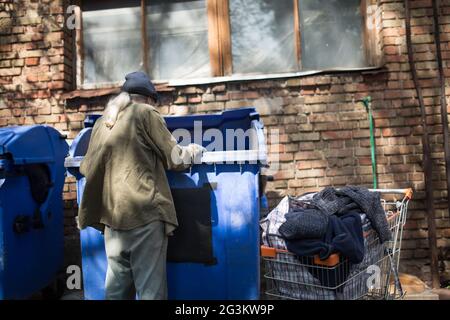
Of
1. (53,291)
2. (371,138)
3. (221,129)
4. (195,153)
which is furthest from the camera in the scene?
(371,138)

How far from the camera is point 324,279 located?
7.45 ft

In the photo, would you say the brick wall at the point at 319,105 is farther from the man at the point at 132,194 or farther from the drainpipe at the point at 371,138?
the man at the point at 132,194

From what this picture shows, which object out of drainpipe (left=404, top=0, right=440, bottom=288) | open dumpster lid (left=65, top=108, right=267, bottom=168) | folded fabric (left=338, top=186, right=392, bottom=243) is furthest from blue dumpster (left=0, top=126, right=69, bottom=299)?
drainpipe (left=404, top=0, right=440, bottom=288)

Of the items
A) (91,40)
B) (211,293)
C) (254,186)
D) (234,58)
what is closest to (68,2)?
(91,40)

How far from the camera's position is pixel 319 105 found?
3971 mm

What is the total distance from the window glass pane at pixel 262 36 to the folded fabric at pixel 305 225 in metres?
2.33

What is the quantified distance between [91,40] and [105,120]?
2.53m

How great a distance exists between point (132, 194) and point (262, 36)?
2734 millimetres

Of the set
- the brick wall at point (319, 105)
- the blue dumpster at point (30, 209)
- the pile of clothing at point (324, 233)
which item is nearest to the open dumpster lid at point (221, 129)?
the pile of clothing at point (324, 233)

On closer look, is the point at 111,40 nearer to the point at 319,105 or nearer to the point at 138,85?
the point at 138,85

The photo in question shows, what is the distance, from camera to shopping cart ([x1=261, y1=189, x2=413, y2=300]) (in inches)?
89.1

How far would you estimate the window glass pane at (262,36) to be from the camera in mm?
4216

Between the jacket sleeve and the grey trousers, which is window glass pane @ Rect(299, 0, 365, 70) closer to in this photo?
the jacket sleeve

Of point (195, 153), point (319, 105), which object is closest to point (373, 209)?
point (195, 153)
